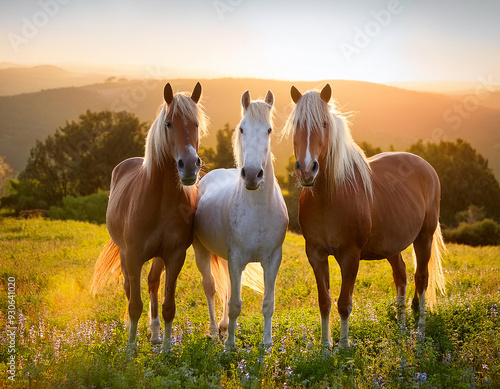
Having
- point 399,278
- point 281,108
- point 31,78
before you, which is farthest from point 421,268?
point 31,78

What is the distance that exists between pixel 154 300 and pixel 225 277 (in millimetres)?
1088

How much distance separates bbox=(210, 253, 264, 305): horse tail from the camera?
19.3 feet

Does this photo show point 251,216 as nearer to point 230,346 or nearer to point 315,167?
point 315,167

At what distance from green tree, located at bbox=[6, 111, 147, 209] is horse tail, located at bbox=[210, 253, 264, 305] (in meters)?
29.2

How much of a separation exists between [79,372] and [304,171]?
2.64 meters

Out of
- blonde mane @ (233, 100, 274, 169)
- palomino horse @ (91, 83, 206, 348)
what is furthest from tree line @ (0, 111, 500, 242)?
→ blonde mane @ (233, 100, 274, 169)

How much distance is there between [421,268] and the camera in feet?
19.4

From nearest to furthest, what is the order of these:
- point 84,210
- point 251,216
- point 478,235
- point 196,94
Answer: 1. point 251,216
2. point 196,94
3. point 84,210
4. point 478,235

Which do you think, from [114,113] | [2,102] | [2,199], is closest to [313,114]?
[2,199]

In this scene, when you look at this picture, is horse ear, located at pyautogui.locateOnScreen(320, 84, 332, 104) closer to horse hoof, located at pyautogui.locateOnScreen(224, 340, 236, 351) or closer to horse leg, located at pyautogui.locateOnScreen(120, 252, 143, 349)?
horse leg, located at pyautogui.locateOnScreen(120, 252, 143, 349)

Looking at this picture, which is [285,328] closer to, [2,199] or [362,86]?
[2,199]

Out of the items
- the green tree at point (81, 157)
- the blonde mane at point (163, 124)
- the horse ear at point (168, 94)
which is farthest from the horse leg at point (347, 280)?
the green tree at point (81, 157)

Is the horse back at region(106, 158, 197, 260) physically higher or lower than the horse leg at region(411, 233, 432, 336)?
higher

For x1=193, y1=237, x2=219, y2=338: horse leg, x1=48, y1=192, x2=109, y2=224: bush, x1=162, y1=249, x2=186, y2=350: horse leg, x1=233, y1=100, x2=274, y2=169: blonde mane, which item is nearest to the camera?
x1=233, y1=100, x2=274, y2=169: blonde mane
